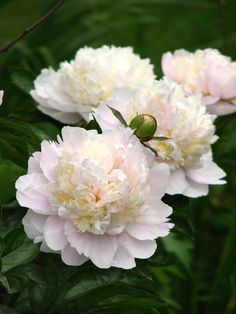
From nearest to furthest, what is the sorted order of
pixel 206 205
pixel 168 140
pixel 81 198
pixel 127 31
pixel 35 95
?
1. pixel 81 198
2. pixel 168 140
3. pixel 35 95
4. pixel 206 205
5. pixel 127 31

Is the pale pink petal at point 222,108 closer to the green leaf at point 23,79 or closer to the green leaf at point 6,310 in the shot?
the green leaf at point 23,79

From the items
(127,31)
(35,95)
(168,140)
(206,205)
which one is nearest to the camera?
(168,140)

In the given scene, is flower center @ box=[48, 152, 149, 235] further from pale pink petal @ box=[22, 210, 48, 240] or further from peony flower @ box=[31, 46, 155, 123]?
peony flower @ box=[31, 46, 155, 123]

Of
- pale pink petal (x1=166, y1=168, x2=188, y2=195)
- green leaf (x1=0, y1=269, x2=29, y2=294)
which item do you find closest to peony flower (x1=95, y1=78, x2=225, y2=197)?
pale pink petal (x1=166, y1=168, x2=188, y2=195)

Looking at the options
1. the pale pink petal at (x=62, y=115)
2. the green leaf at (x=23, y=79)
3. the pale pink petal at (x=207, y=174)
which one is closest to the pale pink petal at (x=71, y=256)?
the pale pink petal at (x=207, y=174)

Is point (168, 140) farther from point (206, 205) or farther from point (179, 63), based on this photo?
point (206, 205)

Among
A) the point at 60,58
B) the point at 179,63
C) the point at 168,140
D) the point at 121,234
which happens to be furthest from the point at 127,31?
the point at 121,234

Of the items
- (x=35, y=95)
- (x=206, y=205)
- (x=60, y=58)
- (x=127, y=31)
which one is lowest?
(x=206, y=205)
